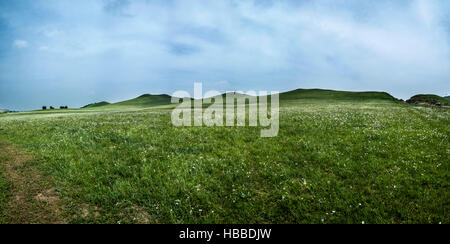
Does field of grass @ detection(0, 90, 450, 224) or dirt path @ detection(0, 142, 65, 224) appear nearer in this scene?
field of grass @ detection(0, 90, 450, 224)

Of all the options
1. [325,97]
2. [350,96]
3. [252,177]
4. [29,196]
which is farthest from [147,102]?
[252,177]

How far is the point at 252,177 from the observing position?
28.5ft

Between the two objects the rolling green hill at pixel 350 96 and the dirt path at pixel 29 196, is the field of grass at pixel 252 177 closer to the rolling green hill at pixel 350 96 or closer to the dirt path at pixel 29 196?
the dirt path at pixel 29 196

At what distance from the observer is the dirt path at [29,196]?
6770mm

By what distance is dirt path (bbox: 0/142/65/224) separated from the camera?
267 inches

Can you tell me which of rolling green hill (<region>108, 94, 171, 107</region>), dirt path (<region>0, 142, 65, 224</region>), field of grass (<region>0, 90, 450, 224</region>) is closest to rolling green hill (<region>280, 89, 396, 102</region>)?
rolling green hill (<region>108, 94, 171, 107</region>)

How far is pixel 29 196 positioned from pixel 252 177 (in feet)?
27.9

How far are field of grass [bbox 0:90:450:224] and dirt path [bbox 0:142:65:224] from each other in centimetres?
25

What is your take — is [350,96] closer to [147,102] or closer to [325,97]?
[325,97]

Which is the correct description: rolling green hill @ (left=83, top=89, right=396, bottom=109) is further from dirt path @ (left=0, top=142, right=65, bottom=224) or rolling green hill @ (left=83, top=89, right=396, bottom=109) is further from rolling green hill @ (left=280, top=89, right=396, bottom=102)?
dirt path @ (left=0, top=142, right=65, bottom=224)

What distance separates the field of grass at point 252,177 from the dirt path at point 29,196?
0.25 m
